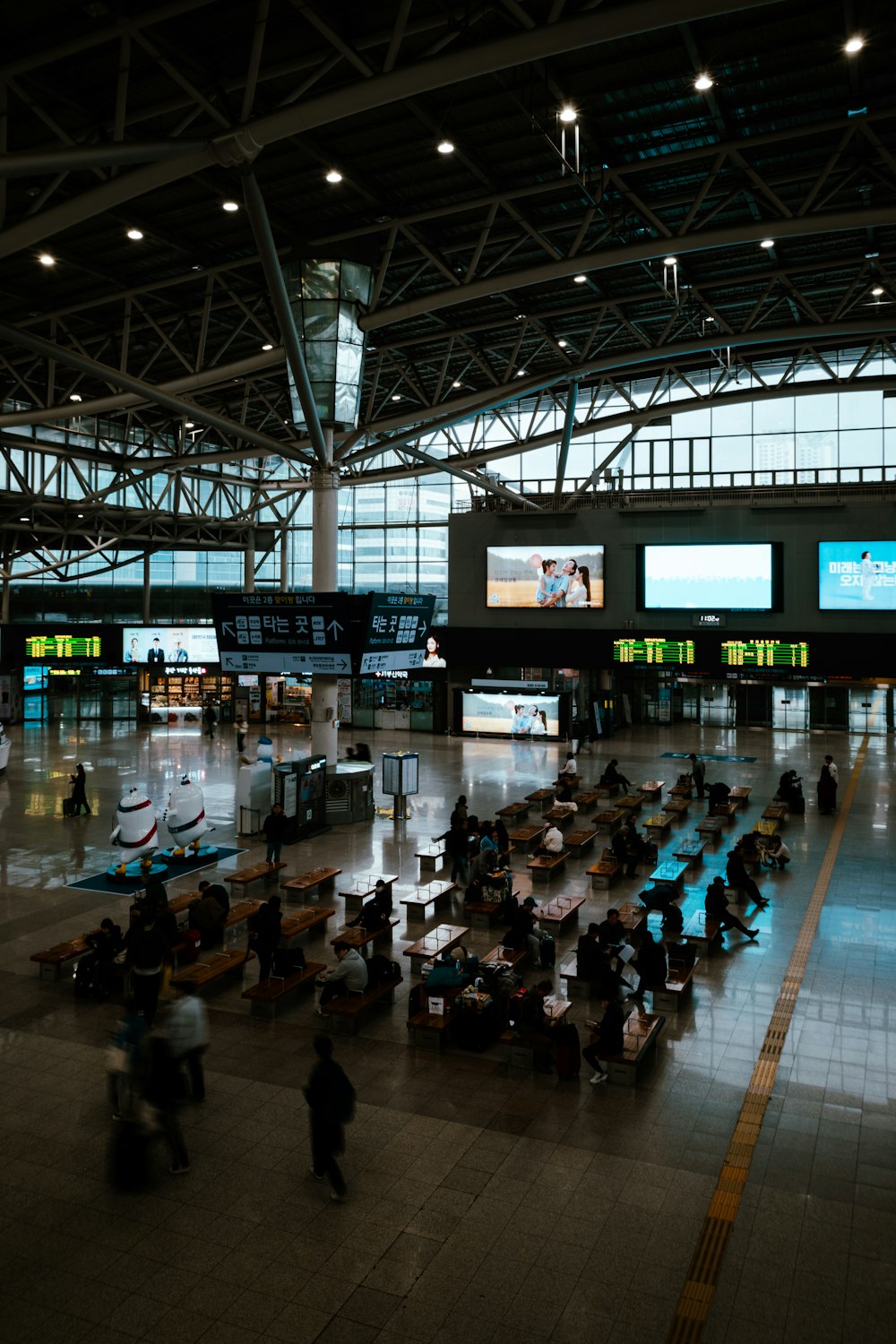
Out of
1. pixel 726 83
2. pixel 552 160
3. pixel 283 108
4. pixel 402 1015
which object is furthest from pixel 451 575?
pixel 402 1015

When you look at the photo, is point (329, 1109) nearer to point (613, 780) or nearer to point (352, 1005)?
point (352, 1005)

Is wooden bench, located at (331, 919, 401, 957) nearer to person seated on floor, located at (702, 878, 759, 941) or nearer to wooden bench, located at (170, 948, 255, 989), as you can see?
wooden bench, located at (170, 948, 255, 989)

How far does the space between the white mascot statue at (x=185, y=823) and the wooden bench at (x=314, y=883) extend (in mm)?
3154

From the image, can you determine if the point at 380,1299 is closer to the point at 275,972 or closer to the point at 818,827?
the point at 275,972

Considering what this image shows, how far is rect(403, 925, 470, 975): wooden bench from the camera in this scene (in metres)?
11.8

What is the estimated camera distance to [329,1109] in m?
7.02

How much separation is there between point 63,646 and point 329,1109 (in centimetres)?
3884

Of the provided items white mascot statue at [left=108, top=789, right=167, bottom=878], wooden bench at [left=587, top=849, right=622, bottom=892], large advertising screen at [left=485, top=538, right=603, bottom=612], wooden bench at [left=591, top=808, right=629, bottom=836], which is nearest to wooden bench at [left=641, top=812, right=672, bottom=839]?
wooden bench at [left=591, top=808, right=629, bottom=836]

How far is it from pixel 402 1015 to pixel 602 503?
25.4 m

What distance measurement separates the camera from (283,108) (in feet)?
39.8

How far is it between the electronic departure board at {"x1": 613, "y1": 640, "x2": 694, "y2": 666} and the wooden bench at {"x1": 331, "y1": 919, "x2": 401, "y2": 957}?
1919 centimetres

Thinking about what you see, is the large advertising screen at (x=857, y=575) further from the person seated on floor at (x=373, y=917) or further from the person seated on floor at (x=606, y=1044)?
the person seated on floor at (x=606, y=1044)

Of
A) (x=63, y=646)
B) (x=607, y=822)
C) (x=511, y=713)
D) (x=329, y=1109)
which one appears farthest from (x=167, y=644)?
(x=329, y=1109)

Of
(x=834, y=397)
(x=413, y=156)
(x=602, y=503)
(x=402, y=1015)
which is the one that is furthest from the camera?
(x=834, y=397)
